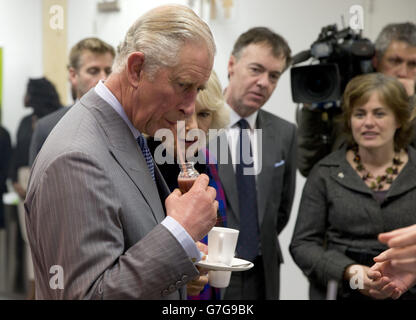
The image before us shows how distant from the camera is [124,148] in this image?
0.95 meters

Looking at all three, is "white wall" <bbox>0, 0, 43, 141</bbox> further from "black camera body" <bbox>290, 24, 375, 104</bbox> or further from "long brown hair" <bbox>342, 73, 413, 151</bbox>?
"long brown hair" <bbox>342, 73, 413, 151</bbox>

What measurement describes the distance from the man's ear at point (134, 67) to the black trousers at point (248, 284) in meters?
1.02

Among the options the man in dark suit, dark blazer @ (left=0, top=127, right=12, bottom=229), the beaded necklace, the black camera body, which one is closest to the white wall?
dark blazer @ (left=0, top=127, right=12, bottom=229)

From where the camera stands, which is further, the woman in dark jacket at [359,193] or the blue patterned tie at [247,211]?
the blue patterned tie at [247,211]

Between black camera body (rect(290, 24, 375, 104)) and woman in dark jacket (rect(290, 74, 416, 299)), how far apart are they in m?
0.11

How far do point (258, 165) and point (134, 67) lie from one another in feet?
3.36

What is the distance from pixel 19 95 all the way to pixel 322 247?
1971 millimetres

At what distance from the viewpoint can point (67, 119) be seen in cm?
94

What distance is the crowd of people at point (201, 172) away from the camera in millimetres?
845

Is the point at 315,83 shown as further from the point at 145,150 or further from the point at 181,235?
the point at 181,235

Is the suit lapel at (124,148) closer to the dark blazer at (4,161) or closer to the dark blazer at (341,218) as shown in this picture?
the dark blazer at (341,218)

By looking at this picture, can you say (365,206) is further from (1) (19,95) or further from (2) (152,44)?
(1) (19,95)

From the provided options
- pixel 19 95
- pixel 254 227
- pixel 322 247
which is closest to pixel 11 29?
pixel 19 95

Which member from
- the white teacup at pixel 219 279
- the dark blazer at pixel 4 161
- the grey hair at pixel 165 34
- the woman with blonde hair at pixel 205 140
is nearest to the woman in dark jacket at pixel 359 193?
the woman with blonde hair at pixel 205 140
